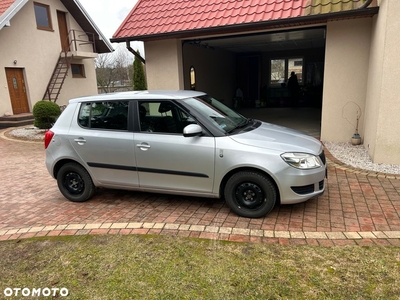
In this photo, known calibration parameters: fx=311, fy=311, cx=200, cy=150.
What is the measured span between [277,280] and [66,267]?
6.78 feet

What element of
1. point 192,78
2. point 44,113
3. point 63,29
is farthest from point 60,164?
point 63,29

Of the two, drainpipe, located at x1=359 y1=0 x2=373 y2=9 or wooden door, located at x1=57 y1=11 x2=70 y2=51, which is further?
wooden door, located at x1=57 y1=11 x2=70 y2=51

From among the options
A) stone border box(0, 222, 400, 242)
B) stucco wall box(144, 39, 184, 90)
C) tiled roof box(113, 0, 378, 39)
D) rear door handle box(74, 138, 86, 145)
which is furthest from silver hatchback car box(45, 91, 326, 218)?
stucco wall box(144, 39, 184, 90)

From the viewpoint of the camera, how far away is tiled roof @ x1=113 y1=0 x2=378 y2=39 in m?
7.45

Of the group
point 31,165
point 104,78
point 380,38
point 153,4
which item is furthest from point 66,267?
point 104,78

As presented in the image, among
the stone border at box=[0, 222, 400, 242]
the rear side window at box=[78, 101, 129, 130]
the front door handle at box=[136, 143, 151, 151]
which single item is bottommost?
the stone border at box=[0, 222, 400, 242]

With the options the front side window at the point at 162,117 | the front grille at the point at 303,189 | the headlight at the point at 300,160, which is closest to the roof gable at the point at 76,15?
the front side window at the point at 162,117

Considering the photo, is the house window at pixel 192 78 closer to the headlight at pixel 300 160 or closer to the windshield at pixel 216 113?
the windshield at pixel 216 113

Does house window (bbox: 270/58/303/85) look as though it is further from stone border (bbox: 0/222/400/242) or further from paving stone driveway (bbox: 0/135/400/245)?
stone border (bbox: 0/222/400/242)

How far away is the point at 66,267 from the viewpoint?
10.3 feet

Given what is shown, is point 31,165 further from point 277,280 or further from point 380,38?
point 380,38

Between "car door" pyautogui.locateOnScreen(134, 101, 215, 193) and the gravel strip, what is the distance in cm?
348

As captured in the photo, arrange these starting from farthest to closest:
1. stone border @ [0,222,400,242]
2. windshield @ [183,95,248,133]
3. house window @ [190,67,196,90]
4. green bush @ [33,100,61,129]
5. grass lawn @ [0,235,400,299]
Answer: house window @ [190,67,196,90]
green bush @ [33,100,61,129]
windshield @ [183,95,248,133]
stone border @ [0,222,400,242]
grass lawn @ [0,235,400,299]

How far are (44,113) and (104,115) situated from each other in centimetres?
763
